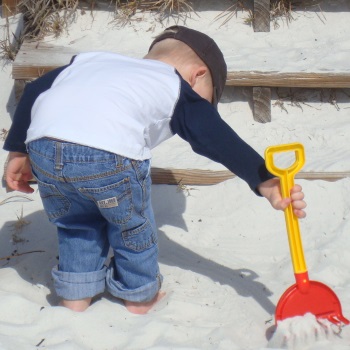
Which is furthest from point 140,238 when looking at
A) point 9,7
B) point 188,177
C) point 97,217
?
point 9,7

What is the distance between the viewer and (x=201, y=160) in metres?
3.87

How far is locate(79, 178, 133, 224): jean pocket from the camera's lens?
8.24 feet

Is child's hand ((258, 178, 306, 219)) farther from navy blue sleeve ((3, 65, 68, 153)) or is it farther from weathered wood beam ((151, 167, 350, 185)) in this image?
weathered wood beam ((151, 167, 350, 185))

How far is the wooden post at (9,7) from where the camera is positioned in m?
4.48

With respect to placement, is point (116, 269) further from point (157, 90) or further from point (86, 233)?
point (157, 90)

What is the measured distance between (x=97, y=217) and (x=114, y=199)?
0.72ft

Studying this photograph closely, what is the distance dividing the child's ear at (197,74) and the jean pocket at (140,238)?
1.47 feet

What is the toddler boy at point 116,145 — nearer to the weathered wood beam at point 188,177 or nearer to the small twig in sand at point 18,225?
the small twig in sand at point 18,225

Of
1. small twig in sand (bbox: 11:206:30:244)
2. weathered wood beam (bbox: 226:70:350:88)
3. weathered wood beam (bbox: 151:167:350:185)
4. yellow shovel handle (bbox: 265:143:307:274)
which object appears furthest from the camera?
weathered wood beam (bbox: 226:70:350:88)

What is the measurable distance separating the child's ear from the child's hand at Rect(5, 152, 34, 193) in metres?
0.55

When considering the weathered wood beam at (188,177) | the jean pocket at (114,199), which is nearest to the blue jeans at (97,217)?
the jean pocket at (114,199)

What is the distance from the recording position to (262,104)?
13.3 feet

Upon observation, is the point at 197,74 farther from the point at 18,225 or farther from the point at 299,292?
the point at 18,225

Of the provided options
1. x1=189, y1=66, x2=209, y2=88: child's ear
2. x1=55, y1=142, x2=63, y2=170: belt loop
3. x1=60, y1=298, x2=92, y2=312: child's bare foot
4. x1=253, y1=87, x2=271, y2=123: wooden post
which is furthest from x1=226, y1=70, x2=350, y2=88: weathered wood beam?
x1=55, y1=142, x2=63, y2=170: belt loop
